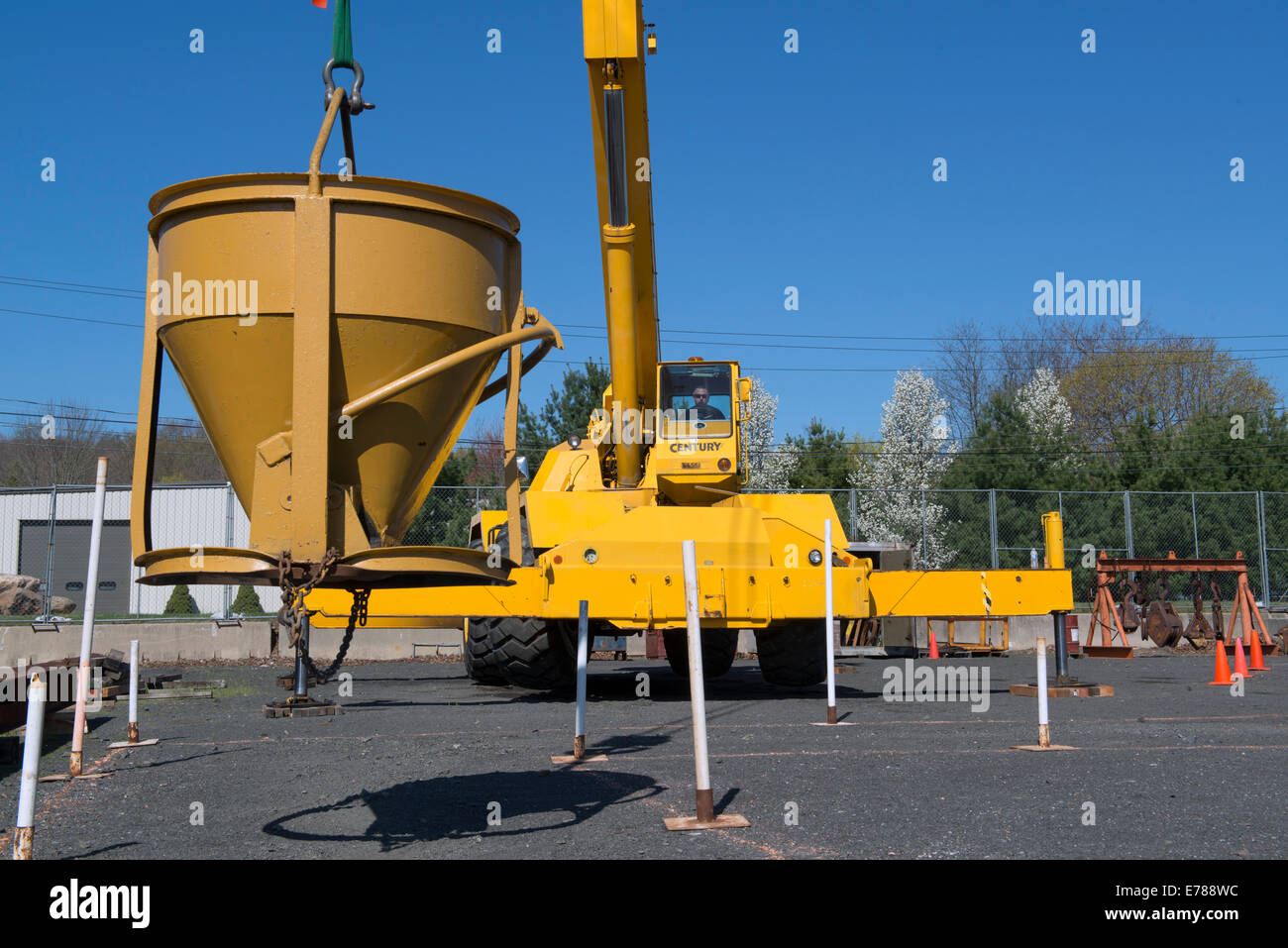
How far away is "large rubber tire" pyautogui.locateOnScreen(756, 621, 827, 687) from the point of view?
11.9 m

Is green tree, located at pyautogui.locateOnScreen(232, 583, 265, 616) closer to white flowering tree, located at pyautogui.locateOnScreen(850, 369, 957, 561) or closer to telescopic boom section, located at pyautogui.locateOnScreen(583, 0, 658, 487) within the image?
telescopic boom section, located at pyautogui.locateOnScreen(583, 0, 658, 487)

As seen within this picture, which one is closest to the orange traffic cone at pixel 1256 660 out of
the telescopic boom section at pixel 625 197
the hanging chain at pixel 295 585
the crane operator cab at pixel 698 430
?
the crane operator cab at pixel 698 430

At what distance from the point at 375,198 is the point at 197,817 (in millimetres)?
3281

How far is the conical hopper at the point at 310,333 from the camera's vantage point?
414 centimetres

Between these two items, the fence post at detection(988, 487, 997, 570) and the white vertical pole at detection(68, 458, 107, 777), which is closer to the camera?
the white vertical pole at detection(68, 458, 107, 777)

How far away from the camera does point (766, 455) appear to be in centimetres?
5197

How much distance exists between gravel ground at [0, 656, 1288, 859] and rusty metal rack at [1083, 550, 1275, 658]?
830 cm

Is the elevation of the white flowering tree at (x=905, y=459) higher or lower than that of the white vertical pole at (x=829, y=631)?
higher

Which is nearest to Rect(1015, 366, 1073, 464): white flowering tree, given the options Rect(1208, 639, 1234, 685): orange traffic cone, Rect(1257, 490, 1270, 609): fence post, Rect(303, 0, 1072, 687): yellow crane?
Rect(1257, 490, 1270, 609): fence post

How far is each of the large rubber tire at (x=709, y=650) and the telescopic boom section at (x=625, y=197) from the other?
2525mm

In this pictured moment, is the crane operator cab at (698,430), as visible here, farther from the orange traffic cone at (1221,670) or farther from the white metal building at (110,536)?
the white metal building at (110,536)

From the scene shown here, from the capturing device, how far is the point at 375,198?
167 inches

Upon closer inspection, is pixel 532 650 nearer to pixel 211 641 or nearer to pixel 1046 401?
pixel 211 641
